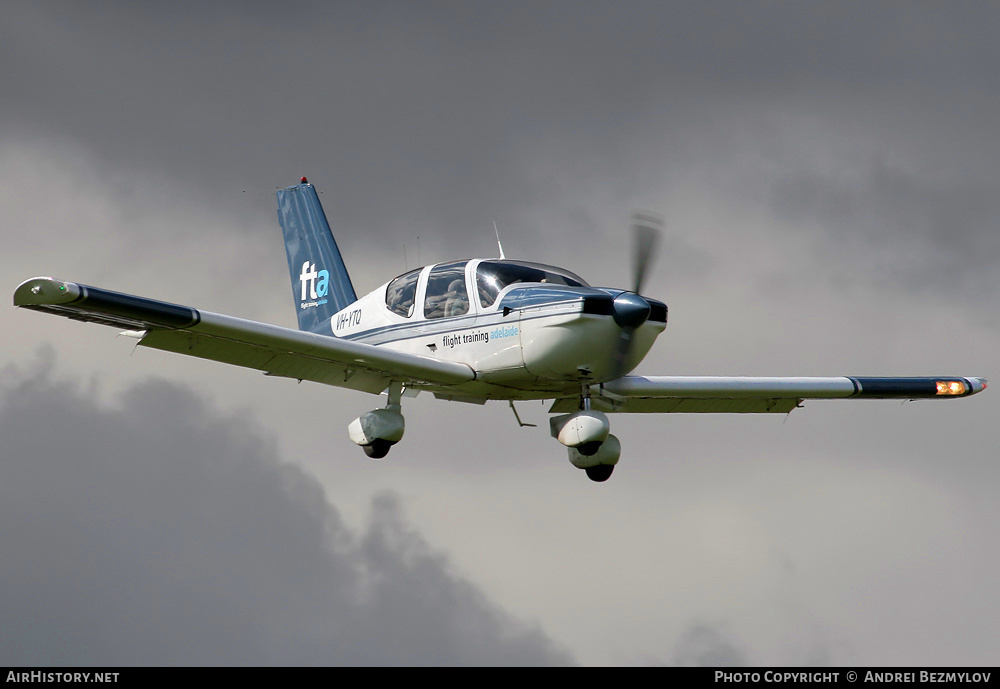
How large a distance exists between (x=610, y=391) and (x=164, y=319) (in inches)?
275

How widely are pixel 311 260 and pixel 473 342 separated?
22.1 ft

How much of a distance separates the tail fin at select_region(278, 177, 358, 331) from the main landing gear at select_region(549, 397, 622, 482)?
6.05 m

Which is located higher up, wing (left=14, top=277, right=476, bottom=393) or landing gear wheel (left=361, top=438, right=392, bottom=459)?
wing (left=14, top=277, right=476, bottom=393)

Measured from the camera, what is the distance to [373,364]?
2053 cm

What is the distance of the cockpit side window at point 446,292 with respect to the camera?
69.4 ft

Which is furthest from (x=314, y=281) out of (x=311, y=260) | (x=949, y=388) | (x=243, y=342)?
(x=949, y=388)

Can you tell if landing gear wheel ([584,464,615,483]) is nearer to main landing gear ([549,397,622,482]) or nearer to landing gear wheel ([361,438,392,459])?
main landing gear ([549,397,622,482])

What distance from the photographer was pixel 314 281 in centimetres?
2630

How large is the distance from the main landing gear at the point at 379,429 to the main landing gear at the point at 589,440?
226 centimetres

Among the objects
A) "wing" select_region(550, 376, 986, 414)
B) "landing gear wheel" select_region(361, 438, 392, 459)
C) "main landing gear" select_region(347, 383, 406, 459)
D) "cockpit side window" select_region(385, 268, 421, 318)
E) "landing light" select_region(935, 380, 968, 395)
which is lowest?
"landing light" select_region(935, 380, 968, 395)

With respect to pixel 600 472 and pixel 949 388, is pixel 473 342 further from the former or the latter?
pixel 949 388

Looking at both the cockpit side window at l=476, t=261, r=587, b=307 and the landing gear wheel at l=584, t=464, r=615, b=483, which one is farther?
the landing gear wheel at l=584, t=464, r=615, b=483

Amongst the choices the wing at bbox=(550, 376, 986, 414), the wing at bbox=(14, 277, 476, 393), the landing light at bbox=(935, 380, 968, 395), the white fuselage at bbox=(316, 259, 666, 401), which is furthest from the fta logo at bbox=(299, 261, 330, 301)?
the landing light at bbox=(935, 380, 968, 395)

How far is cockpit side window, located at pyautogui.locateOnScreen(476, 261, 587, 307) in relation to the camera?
20875mm
